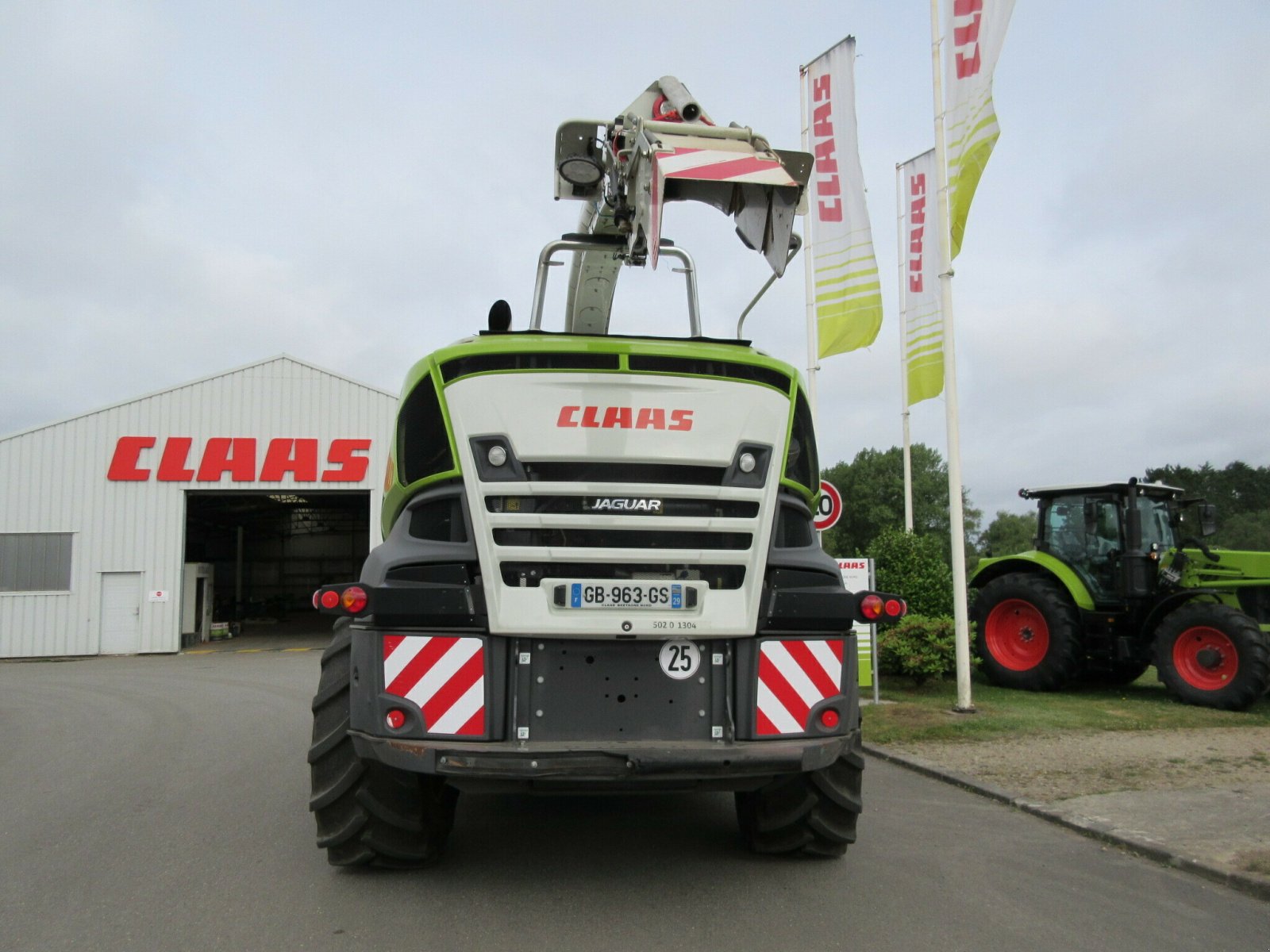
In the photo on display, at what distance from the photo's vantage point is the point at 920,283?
13.5 meters

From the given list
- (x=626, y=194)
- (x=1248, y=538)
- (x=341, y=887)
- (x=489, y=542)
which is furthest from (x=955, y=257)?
(x=1248, y=538)

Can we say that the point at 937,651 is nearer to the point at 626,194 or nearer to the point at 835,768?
the point at 835,768

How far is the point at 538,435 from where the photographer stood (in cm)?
420

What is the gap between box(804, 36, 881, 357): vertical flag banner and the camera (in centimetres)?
1174

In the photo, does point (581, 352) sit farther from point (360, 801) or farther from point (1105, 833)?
point (1105, 833)

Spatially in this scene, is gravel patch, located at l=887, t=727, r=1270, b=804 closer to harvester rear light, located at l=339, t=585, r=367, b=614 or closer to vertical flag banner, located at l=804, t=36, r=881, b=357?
harvester rear light, located at l=339, t=585, r=367, b=614

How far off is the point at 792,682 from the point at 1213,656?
751 cm

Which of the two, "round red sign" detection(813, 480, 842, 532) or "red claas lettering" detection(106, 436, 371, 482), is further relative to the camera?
"red claas lettering" detection(106, 436, 371, 482)

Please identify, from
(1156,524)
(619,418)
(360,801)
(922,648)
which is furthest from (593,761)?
(1156,524)

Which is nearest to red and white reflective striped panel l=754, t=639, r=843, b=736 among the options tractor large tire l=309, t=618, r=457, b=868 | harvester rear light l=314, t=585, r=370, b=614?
tractor large tire l=309, t=618, r=457, b=868

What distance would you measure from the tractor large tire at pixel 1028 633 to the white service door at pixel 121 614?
21.0 m

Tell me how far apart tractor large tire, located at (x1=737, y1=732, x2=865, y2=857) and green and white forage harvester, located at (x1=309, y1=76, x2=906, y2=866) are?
Answer: 0.02 m

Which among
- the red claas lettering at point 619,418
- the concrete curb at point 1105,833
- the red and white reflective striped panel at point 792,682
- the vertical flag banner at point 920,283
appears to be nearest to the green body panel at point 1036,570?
the vertical flag banner at point 920,283

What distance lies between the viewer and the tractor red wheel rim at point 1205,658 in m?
9.56
